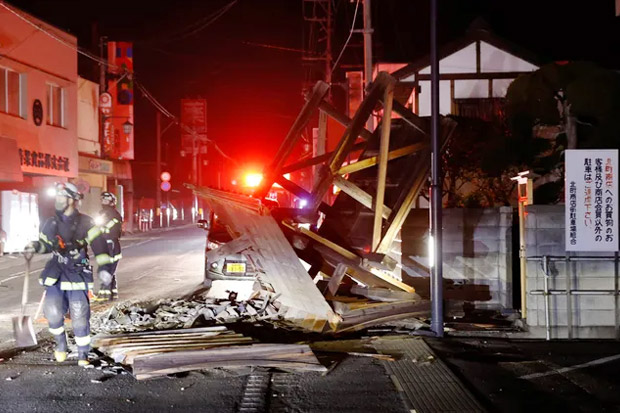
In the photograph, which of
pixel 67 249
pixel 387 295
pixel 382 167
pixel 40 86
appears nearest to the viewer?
pixel 67 249

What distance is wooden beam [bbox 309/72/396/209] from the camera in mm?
10133

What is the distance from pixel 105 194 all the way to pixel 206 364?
19.4ft

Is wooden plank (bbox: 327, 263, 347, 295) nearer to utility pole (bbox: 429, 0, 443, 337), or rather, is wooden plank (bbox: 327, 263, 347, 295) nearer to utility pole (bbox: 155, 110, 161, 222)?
utility pole (bbox: 429, 0, 443, 337)

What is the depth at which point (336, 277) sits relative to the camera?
9.46 meters

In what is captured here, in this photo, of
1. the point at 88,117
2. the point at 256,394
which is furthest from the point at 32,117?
the point at 256,394

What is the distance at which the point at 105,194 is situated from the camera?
11.6 metres

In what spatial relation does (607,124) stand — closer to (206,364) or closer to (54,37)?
(206,364)

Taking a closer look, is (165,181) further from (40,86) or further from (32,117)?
(32,117)

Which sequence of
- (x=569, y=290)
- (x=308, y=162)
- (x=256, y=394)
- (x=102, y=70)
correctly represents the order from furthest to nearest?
(x=102, y=70)
(x=308, y=162)
(x=569, y=290)
(x=256, y=394)

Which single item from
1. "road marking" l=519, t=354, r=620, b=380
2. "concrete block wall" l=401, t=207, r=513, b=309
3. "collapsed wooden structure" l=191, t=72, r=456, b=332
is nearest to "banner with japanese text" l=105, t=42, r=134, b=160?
"collapsed wooden structure" l=191, t=72, r=456, b=332

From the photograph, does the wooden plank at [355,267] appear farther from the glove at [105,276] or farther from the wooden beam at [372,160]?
the glove at [105,276]

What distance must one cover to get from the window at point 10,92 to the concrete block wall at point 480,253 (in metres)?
20.8

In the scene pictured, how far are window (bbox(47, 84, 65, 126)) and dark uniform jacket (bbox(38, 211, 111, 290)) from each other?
78.1ft

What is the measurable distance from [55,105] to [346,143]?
78.8ft
